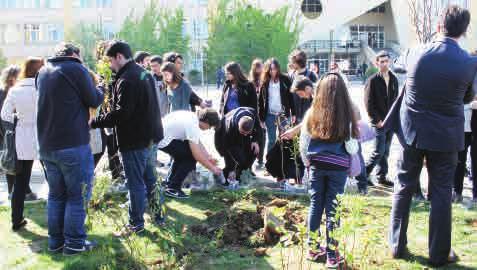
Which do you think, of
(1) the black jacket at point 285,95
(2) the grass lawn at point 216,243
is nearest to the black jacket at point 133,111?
(2) the grass lawn at point 216,243

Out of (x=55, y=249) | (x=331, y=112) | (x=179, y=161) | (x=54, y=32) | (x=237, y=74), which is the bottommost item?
(x=55, y=249)

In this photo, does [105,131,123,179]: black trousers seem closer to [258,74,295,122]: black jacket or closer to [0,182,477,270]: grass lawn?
[0,182,477,270]: grass lawn

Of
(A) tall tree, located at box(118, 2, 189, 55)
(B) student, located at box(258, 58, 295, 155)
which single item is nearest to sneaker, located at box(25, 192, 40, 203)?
(B) student, located at box(258, 58, 295, 155)

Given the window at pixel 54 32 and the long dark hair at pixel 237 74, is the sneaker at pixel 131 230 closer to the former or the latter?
the long dark hair at pixel 237 74

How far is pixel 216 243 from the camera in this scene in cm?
503

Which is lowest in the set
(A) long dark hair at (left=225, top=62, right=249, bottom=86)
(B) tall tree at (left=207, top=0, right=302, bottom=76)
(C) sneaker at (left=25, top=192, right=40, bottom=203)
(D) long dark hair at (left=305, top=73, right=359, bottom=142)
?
(C) sneaker at (left=25, top=192, right=40, bottom=203)

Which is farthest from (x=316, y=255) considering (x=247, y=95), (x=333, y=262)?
(x=247, y=95)

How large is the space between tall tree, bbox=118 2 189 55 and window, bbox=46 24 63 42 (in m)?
9.56

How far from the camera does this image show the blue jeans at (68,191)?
15.4 feet

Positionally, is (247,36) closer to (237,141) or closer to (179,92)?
(179,92)

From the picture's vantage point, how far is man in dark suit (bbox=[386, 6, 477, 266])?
13.9 ft

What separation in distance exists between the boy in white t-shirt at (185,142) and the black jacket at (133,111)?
3.99ft

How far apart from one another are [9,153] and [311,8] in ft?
180

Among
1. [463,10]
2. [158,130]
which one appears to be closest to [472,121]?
[463,10]
